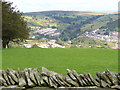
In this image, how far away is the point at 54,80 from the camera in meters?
5.99

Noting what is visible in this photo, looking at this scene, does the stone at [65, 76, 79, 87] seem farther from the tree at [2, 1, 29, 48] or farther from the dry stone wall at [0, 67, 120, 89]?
the tree at [2, 1, 29, 48]

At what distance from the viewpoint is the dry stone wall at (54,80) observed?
596 cm

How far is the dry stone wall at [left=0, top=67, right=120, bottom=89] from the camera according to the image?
5.96 metres

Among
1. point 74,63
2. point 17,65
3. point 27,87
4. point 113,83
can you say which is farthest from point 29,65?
point 113,83

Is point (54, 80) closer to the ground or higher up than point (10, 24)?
closer to the ground

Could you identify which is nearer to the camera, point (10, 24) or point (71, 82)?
point (71, 82)

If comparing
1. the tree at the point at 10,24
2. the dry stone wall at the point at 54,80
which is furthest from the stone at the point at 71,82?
the tree at the point at 10,24

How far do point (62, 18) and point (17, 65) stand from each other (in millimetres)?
84164

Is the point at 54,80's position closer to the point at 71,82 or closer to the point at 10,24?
the point at 71,82

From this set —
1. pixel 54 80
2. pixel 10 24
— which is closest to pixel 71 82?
pixel 54 80

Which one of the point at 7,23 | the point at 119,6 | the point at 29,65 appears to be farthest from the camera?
the point at 7,23

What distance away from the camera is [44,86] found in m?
6.02

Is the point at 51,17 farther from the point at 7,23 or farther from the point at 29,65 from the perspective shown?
the point at 29,65

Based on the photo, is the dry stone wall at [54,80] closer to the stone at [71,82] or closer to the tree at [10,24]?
the stone at [71,82]
